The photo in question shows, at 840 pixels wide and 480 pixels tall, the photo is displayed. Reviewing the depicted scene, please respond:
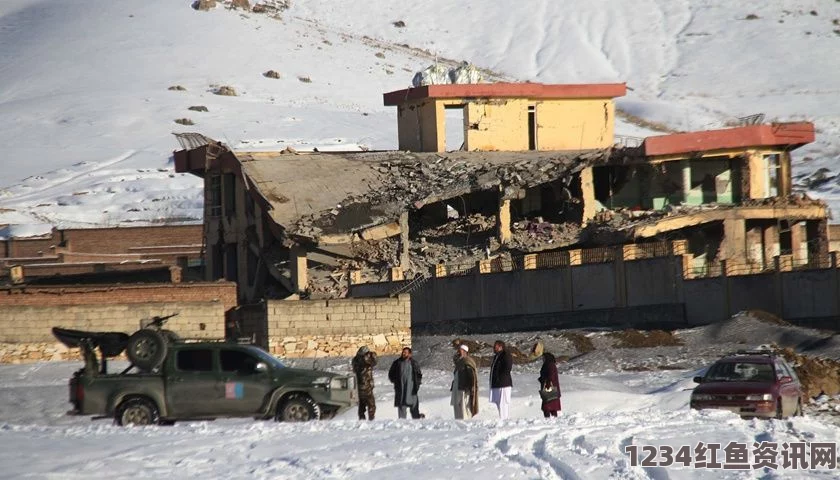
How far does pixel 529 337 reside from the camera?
40.3 metres

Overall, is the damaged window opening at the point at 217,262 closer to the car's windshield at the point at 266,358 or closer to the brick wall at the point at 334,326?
the brick wall at the point at 334,326

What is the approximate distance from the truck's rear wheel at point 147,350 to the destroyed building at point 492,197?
24.0m

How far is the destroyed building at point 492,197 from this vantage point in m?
49.0

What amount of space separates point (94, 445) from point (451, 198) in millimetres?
34054

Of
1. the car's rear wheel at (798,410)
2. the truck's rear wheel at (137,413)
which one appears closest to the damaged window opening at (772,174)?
the car's rear wheel at (798,410)

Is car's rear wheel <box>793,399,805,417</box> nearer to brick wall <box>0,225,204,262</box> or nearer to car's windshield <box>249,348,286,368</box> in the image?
car's windshield <box>249,348,286,368</box>

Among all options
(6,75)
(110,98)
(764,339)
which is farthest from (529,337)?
(6,75)

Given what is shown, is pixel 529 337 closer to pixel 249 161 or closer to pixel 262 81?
pixel 249 161

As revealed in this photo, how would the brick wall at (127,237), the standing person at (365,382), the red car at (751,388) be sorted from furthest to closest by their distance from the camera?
the brick wall at (127,237), the standing person at (365,382), the red car at (751,388)

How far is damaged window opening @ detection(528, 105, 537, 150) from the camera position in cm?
5722

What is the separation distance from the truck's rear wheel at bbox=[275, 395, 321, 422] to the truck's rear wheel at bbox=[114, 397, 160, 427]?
1.86 metres

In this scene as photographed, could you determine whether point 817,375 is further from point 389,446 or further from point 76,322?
point 76,322

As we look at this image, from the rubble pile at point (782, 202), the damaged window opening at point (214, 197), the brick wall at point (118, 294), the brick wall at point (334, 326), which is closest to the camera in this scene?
the brick wall at point (118, 294)

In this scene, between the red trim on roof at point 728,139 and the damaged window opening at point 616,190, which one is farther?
the damaged window opening at point 616,190
